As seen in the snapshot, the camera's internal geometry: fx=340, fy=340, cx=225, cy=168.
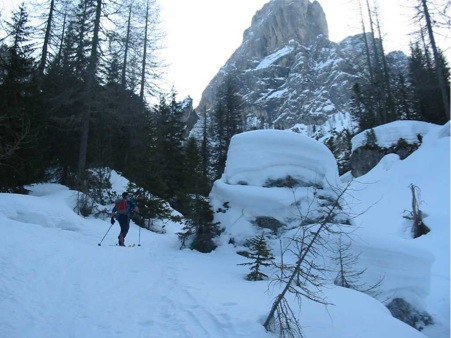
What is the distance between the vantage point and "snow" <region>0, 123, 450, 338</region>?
13.9ft

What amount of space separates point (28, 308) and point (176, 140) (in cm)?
2246

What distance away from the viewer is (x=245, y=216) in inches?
358

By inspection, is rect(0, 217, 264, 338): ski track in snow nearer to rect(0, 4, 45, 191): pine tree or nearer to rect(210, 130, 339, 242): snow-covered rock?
rect(210, 130, 339, 242): snow-covered rock

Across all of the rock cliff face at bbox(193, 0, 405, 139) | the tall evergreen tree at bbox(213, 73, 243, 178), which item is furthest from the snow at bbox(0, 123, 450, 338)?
the rock cliff face at bbox(193, 0, 405, 139)

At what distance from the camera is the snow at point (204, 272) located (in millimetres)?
4230

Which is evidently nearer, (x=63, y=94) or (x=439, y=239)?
(x=439, y=239)

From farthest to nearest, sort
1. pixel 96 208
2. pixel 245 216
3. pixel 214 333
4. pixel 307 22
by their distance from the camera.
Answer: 1. pixel 307 22
2. pixel 96 208
3. pixel 245 216
4. pixel 214 333

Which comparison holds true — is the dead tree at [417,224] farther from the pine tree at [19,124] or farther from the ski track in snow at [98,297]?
the pine tree at [19,124]

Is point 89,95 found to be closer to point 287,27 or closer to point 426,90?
point 426,90

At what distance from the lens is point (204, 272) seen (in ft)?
22.8

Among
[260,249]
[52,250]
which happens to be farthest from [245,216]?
[52,250]

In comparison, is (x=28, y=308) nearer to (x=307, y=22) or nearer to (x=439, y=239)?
(x=439, y=239)

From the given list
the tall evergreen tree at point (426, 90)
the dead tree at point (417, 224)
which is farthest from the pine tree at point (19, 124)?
the tall evergreen tree at point (426, 90)

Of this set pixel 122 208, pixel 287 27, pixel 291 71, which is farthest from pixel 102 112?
pixel 287 27
